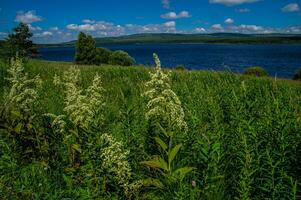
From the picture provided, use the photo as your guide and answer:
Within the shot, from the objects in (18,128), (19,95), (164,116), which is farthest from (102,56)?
(164,116)

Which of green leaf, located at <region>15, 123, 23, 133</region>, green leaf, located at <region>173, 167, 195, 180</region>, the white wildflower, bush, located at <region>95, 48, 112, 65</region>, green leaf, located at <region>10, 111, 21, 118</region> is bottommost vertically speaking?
bush, located at <region>95, 48, 112, 65</region>

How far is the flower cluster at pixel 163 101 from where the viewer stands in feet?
13.9

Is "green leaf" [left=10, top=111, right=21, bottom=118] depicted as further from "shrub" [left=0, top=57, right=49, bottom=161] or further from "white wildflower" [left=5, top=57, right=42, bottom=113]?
"white wildflower" [left=5, top=57, right=42, bottom=113]

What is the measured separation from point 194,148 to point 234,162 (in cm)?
60

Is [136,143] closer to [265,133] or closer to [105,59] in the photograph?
[265,133]

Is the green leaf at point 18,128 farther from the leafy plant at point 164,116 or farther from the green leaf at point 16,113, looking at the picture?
the leafy plant at point 164,116

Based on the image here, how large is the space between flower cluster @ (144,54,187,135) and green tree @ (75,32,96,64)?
79.5 meters

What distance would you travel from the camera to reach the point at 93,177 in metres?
4.53

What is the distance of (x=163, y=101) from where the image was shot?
14.2ft

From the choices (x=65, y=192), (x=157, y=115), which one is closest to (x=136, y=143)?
(x=157, y=115)

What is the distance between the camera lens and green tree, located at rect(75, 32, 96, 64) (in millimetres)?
82506

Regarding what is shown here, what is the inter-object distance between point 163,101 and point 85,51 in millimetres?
81195

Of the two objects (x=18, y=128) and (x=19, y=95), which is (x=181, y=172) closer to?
(x=18, y=128)

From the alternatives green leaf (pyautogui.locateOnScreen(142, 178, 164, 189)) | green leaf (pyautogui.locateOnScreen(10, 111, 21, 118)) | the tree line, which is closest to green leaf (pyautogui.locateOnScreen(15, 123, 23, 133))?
green leaf (pyautogui.locateOnScreen(10, 111, 21, 118))
